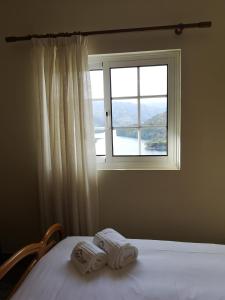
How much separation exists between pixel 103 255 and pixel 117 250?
0.08 m

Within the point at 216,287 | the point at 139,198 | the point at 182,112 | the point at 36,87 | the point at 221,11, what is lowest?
the point at 216,287

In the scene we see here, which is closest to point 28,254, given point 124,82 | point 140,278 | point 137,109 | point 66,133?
point 140,278

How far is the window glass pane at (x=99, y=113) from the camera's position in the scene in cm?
226

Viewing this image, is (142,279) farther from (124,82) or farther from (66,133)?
(124,82)

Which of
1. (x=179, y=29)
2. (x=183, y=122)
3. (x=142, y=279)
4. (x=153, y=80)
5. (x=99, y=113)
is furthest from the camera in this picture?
(x=99, y=113)

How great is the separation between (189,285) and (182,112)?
128 cm

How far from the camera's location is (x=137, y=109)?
2217 mm

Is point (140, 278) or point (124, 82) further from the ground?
point (124, 82)

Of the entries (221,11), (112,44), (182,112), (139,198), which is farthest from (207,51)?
(139,198)

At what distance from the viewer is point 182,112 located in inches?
80.0

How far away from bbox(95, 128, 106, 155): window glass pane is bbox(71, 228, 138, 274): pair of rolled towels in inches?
38.6

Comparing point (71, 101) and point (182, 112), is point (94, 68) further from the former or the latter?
point (182, 112)

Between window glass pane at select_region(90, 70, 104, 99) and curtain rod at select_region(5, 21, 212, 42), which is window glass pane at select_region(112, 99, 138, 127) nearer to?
window glass pane at select_region(90, 70, 104, 99)

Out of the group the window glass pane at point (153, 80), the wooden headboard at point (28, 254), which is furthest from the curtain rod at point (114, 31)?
the wooden headboard at point (28, 254)
